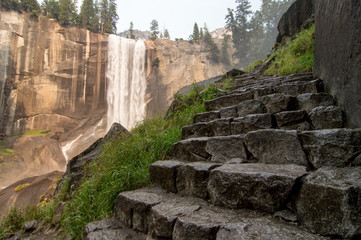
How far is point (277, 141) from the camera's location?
61.1 inches

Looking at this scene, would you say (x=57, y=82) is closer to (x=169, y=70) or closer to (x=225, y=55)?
(x=169, y=70)

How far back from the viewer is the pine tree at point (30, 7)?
16464 millimetres

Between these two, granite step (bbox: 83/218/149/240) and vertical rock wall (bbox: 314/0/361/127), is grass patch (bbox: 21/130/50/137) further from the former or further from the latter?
vertical rock wall (bbox: 314/0/361/127)

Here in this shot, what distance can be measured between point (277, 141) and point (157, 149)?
158 cm

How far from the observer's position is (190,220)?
1.18 meters

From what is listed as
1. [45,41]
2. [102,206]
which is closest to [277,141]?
[102,206]

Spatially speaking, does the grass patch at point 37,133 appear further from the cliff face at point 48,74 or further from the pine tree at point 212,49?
the pine tree at point 212,49

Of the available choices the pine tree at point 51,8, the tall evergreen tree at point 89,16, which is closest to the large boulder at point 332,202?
the pine tree at point 51,8

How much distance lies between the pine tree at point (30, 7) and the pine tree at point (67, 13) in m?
1.87

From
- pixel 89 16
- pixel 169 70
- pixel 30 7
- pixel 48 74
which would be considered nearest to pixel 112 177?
pixel 48 74

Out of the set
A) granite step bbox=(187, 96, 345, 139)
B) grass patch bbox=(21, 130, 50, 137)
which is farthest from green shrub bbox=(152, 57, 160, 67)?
granite step bbox=(187, 96, 345, 139)

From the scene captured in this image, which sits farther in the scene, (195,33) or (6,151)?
(195,33)

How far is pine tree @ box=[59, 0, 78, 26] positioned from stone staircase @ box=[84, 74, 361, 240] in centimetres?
2164

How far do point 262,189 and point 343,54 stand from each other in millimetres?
1606
